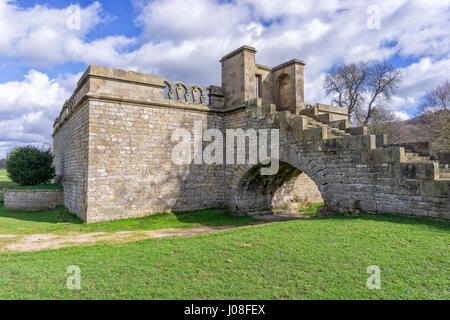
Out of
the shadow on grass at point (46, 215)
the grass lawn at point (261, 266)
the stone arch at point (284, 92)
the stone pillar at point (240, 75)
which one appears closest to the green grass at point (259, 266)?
the grass lawn at point (261, 266)

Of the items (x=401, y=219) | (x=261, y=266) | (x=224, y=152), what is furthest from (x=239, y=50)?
(x=261, y=266)

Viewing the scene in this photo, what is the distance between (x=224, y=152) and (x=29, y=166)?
34.5ft

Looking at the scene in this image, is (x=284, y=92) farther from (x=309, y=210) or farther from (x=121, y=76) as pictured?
(x=121, y=76)

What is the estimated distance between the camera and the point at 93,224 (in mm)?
9711

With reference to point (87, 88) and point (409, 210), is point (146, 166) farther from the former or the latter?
point (409, 210)

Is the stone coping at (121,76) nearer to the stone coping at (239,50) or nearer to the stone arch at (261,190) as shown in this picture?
the stone coping at (239,50)

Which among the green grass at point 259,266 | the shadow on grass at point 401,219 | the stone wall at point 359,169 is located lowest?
the green grass at point 259,266

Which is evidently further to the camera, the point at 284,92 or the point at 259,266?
the point at 284,92

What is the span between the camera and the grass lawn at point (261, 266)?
3773 millimetres

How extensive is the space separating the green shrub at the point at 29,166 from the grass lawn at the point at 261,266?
1038cm

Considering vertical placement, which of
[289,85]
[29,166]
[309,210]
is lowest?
[309,210]

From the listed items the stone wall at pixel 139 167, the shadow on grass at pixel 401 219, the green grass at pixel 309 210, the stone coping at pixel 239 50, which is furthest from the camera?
the green grass at pixel 309 210

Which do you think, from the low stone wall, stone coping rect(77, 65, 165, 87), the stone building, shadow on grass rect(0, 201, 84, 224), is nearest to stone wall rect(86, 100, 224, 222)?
the stone building
